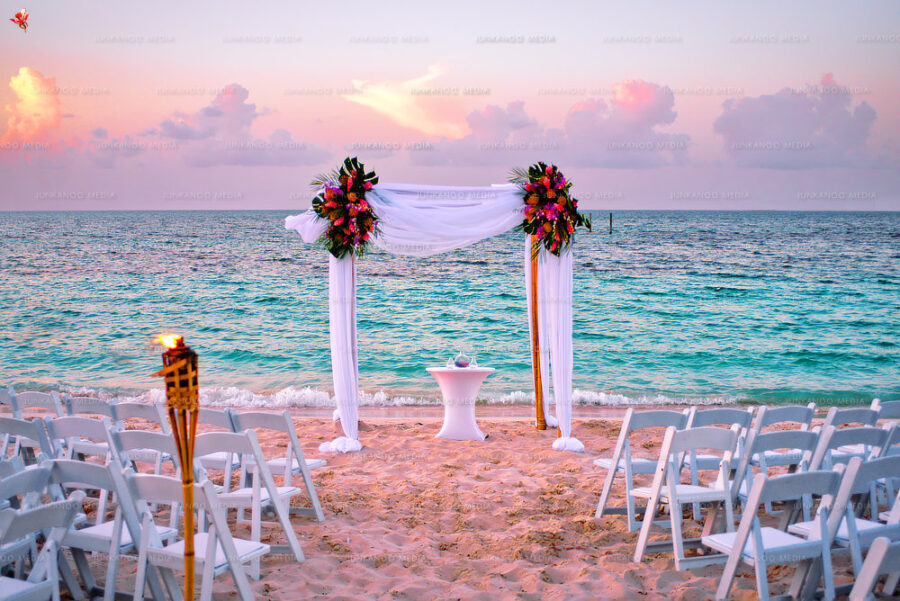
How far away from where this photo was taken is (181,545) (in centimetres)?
312

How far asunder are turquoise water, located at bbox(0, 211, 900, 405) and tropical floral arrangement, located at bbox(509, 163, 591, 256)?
4365mm

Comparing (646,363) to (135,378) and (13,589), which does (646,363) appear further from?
(13,589)

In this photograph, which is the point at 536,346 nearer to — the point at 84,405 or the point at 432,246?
the point at 432,246

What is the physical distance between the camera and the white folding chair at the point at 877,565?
89.7 inches

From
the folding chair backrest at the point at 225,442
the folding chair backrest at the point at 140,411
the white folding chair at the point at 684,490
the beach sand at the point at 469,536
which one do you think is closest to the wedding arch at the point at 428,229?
the beach sand at the point at 469,536

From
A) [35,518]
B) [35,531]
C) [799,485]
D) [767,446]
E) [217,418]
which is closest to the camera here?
[35,518]

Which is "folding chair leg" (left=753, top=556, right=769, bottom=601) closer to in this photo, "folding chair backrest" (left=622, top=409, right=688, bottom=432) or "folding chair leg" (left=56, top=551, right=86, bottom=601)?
"folding chair backrest" (left=622, top=409, right=688, bottom=432)

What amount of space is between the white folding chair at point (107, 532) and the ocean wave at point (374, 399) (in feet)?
22.9

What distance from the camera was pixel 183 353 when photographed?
1810 mm

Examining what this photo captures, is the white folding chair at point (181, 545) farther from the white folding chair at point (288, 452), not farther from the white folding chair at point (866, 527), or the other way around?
the white folding chair at point (866, 527)

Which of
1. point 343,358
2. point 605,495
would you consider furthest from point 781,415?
point 343,358

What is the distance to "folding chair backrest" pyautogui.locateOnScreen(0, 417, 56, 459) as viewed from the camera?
13.1 ft

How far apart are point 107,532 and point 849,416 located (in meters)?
4.35

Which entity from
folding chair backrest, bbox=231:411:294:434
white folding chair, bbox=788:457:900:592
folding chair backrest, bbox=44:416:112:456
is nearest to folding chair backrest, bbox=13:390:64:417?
folding chair backrest, bbox=44:416:112:456
